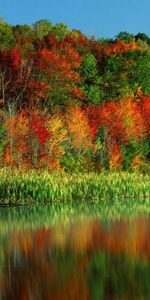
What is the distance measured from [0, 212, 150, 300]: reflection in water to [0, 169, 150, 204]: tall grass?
8639 millimetres

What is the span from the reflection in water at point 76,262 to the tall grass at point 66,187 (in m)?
8.64

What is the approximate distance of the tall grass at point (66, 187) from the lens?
101ft

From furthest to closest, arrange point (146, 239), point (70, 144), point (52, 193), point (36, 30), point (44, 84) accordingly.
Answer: point (36, 30)
point (44, 84)
point (70, 144)
point (52, 193)
point (146, 239)

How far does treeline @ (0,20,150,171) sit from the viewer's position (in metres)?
42.8

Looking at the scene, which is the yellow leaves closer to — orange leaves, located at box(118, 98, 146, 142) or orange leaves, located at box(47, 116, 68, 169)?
orange leaves, located at box(118, 98, 146, 142)

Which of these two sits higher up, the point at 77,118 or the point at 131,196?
the point at 77,118

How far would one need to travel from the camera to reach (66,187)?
32.7 m

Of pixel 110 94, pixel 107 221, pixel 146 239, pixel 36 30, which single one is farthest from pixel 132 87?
pixel 146 239

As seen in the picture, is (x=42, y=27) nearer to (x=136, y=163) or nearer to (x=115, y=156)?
(x=136, y=163)

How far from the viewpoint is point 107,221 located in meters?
23.4

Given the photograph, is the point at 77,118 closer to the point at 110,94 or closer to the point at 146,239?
the point at 110,94

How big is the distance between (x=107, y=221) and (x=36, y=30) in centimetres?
6870

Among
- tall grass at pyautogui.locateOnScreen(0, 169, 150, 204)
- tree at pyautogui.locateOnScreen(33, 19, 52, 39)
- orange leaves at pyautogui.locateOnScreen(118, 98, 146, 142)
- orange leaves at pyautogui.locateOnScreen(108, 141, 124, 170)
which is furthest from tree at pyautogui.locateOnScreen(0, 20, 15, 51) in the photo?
tall grass at pyautogui.locateOnScreen(0, 169, 150, 204)

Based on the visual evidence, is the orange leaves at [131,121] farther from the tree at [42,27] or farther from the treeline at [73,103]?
the tree at [42,27]
